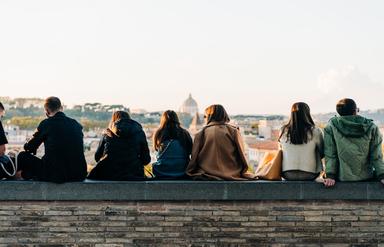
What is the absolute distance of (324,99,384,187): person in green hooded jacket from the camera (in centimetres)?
715

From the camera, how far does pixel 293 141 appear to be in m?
7.23

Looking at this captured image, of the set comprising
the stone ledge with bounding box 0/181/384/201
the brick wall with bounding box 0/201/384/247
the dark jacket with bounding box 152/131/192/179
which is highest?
the dark jacket with bounding box 152/131/192/179

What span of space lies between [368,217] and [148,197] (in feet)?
7.56

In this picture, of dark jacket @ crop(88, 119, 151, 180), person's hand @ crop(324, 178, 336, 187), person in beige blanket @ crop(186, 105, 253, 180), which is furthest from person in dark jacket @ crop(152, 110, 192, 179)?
person's hand @ crop(324, 178, 336, 187)

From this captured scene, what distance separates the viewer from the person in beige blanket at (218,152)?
7328 mm

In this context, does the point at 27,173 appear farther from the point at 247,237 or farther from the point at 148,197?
the point at 247,237

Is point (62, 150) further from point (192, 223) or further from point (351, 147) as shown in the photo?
point (351, 147)

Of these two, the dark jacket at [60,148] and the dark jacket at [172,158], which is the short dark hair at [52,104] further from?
the dark jacket at [172,158]

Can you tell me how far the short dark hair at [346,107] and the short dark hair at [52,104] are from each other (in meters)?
2.95

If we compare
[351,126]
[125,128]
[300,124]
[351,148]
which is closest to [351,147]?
[351,148]

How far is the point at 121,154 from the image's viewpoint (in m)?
7.24

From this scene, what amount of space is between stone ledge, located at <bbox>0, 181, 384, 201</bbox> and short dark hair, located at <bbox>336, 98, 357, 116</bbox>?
753 mm

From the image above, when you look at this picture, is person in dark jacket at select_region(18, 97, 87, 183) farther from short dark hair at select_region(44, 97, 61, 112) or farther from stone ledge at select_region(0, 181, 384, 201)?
stone ledge at select_region(0, 181, 384, 201)

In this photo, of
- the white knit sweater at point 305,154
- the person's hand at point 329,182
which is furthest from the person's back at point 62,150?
the person's hand at point 329,182
